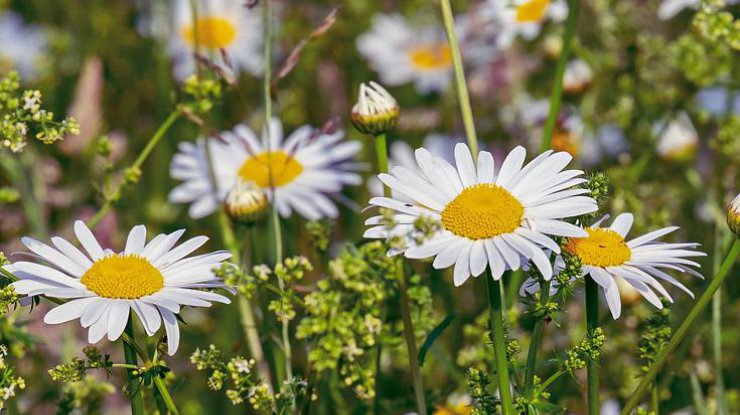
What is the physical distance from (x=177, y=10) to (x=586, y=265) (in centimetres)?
243

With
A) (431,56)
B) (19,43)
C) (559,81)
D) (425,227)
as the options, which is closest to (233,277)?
(425,227)

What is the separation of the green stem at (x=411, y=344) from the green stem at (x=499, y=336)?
0.18 meters

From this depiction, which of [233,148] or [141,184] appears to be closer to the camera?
[233,148]

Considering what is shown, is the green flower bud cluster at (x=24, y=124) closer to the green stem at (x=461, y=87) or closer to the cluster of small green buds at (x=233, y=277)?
the cluster of small green buds at (x=233, y=277)

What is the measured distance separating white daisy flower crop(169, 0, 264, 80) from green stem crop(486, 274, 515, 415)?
209cm

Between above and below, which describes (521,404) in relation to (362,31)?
below

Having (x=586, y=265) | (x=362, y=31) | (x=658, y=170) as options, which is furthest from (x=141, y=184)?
(x=586, y=265)

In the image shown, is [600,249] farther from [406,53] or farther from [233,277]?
[406,53]

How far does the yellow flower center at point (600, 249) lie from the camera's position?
45.9 inches

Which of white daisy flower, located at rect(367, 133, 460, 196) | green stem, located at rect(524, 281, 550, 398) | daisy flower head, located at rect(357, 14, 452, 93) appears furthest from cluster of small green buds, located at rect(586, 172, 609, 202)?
daisy flower head, located at rect(357, 14, 452, 93)

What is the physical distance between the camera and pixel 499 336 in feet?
3.61

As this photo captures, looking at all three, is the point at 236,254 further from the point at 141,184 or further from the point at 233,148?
the point at 141,184

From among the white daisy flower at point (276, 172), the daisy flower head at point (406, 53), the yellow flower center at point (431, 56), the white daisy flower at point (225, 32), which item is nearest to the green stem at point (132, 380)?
the white daisy flower at point (276, 172)

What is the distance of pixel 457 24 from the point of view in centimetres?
317
